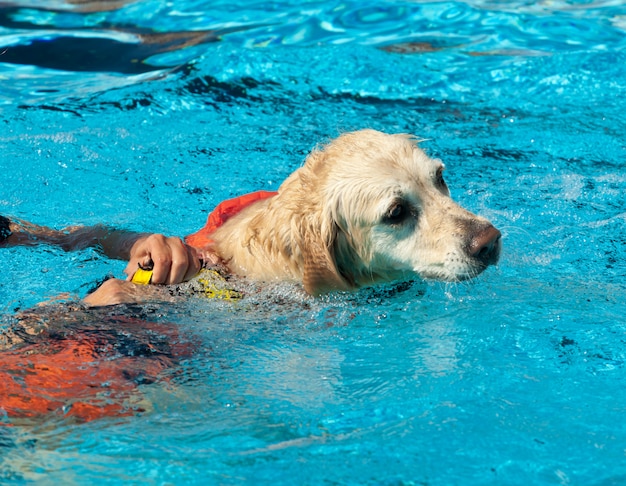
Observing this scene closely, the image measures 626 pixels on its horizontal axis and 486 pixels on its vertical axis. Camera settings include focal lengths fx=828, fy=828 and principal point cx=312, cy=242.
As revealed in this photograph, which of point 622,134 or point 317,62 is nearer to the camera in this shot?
point 622,134

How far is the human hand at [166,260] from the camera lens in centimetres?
575

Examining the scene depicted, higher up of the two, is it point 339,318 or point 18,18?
point 18,18

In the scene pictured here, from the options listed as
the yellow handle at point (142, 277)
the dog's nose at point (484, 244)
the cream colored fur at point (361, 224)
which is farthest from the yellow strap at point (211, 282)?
the dog's nose at point (484, 244)

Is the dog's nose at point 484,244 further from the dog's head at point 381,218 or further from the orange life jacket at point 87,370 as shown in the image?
the orange life jacket at point 87,370

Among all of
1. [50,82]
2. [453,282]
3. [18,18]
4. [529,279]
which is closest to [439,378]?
[453,282]

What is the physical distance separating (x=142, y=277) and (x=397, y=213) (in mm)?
1841

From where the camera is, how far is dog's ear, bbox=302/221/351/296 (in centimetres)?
560

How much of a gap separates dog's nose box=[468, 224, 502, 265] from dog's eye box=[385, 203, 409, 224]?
19.2 inches

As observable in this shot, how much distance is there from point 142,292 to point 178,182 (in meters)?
3.11

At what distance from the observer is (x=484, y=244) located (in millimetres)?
5344

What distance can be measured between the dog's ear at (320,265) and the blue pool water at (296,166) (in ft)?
0.52

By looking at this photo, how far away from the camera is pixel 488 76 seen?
36.2ft

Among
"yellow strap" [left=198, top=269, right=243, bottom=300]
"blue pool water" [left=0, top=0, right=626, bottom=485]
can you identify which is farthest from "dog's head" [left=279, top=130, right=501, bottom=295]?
"yellow strap" [left=198, top=269, right=243, bottom=300]

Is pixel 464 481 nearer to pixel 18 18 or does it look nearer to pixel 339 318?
pixel 339 318
